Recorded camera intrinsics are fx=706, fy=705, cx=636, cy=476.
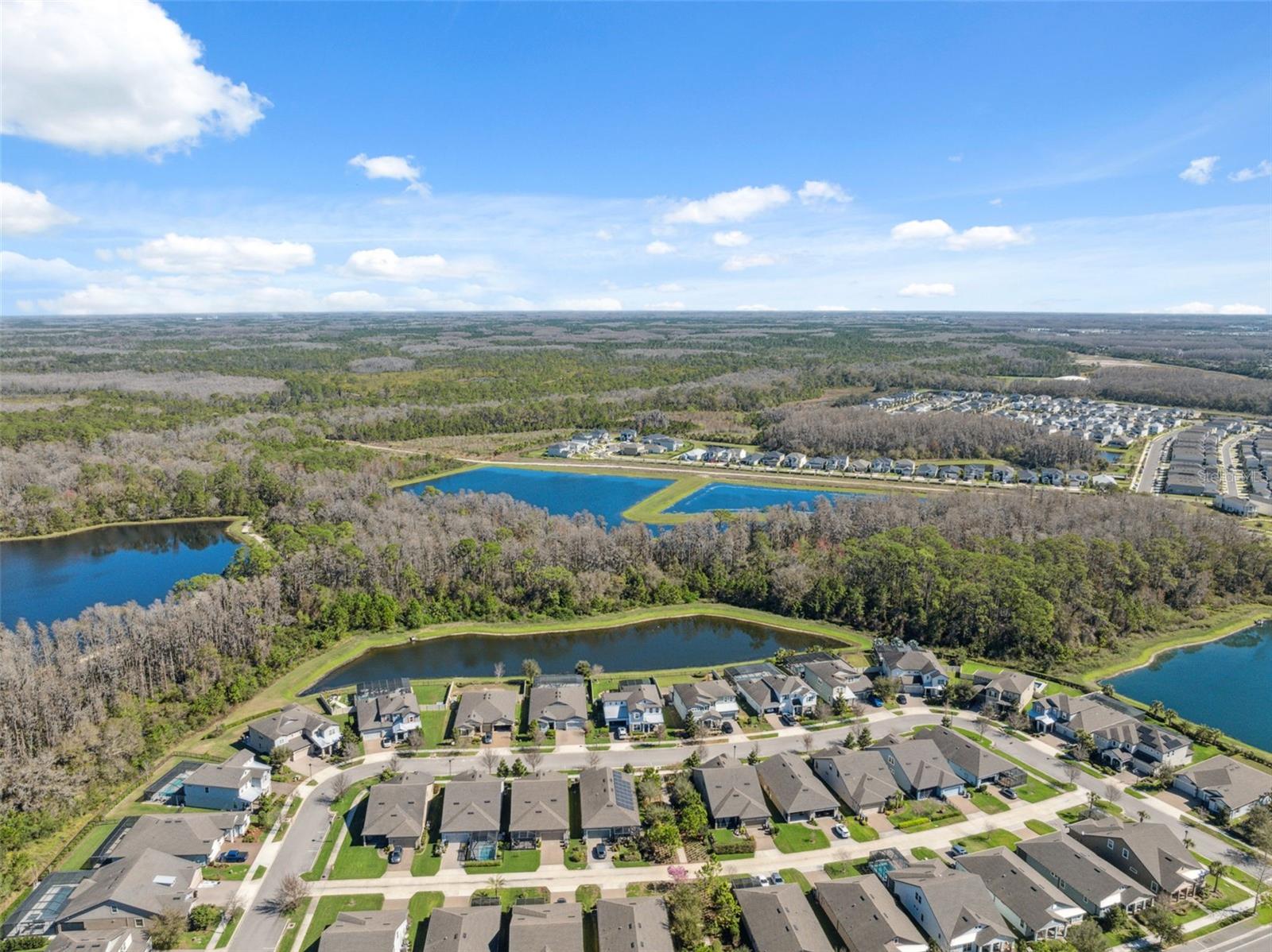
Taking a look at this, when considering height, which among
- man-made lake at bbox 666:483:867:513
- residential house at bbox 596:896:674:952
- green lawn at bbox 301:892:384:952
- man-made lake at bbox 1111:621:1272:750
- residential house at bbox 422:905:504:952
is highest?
man-made lake at bbox 666:483:867:513

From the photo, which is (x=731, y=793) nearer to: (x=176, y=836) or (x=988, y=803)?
(x=988, y=803)

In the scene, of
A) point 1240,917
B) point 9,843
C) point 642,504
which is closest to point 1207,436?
point 642,504

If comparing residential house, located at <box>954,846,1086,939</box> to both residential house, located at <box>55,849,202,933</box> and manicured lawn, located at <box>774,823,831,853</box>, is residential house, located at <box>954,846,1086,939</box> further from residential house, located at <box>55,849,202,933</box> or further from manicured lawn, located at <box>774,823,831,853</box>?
residential house, located at <box>55,849,202,933</box>

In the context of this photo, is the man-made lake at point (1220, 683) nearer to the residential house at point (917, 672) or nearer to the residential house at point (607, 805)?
the residential house at point (917, 672)

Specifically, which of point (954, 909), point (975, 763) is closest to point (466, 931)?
point (954, 909)

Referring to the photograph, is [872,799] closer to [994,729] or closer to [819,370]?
[994,729]

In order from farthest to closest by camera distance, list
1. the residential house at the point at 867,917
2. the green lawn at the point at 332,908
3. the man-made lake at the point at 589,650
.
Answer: the man-made lake at the point at 589,650 → the green lawn at the point at 332,908 → the residential house at the point at 867,917

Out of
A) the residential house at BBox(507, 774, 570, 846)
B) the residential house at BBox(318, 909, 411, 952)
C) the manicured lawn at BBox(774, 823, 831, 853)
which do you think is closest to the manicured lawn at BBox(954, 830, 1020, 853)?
the manicured lawn at BBox(774, 823, 831, 853)

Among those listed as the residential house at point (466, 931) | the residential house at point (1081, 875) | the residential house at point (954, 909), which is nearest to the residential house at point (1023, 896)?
the residential house at point (1081, 875)
